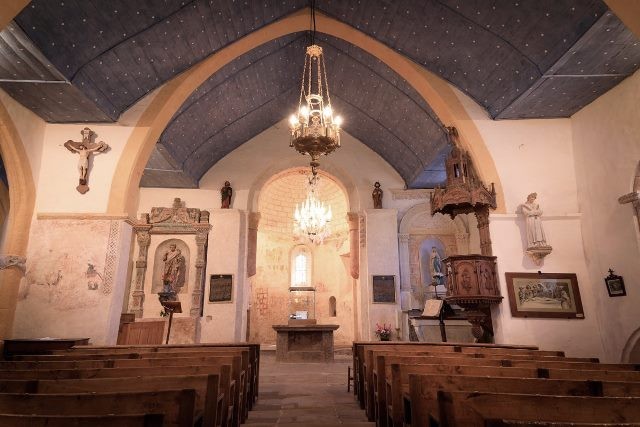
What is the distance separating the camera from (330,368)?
8.39 m

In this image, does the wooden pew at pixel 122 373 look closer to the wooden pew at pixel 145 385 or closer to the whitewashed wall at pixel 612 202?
the wooden pew at pixel 145 385

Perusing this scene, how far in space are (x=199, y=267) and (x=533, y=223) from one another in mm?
8871

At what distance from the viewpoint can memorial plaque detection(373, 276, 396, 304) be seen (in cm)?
1177

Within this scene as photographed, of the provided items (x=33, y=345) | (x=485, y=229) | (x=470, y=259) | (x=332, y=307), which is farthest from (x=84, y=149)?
(x=332, y=307)

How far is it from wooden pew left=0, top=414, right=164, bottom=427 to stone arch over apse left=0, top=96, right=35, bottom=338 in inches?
257

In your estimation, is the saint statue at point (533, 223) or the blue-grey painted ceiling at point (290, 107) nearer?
the saint statue at point (533, 223)

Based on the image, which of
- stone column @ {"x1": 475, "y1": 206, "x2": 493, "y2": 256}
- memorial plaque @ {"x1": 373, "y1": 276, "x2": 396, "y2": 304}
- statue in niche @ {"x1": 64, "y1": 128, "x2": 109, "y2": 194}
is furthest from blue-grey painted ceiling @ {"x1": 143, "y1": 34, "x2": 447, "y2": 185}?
memorial plaque @ {"x1": 373, "y1": 276, "x2": 396, "y2": 304}

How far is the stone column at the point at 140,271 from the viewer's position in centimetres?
1146

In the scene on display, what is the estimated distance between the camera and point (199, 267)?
1183 centimetres

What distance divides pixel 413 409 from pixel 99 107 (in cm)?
716

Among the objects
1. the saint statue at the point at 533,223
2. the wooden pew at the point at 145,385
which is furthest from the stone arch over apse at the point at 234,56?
the wooden pew at the point at 145,385

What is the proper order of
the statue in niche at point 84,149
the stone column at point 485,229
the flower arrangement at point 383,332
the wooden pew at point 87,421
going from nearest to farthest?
the wooden pew at point 87,421
the statue in niche at point 84,149
the stone column at point 485,229
the flower arrangement at point 383,332

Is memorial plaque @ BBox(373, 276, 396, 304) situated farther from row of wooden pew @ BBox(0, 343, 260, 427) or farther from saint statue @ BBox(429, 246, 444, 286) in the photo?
row of wooden pew @ BBox(0, 343, 260, 427)

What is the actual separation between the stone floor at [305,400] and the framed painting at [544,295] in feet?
11.2
